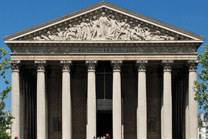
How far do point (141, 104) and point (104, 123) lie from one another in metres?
8.84

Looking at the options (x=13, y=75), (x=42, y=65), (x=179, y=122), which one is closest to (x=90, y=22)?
(x=42, y=65)

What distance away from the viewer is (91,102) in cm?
5800

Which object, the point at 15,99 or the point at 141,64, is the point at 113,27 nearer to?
the point at 141,64

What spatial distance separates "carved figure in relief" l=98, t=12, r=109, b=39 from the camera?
58.7 m

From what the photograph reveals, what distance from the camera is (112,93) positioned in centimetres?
6125

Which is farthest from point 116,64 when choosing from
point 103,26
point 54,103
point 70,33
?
point 54,103

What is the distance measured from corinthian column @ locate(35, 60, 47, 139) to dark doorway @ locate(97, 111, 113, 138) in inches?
384

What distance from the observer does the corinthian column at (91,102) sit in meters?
57.4

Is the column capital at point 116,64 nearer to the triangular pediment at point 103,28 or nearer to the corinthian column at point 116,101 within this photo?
the corinthian column at point 116,101

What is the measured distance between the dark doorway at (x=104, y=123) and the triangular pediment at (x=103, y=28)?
39.4 ft

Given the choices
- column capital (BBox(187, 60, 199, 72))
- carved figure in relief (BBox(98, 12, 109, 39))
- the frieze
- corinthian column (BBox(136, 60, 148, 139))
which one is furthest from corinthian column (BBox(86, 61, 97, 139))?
column capital (BBox(187, 60, 199, 72))

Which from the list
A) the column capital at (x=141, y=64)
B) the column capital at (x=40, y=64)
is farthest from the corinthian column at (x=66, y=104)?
the column capital at (x=141, y=64)

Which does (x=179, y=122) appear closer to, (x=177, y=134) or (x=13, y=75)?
(x=177, y=134)

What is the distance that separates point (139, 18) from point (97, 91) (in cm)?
1227
